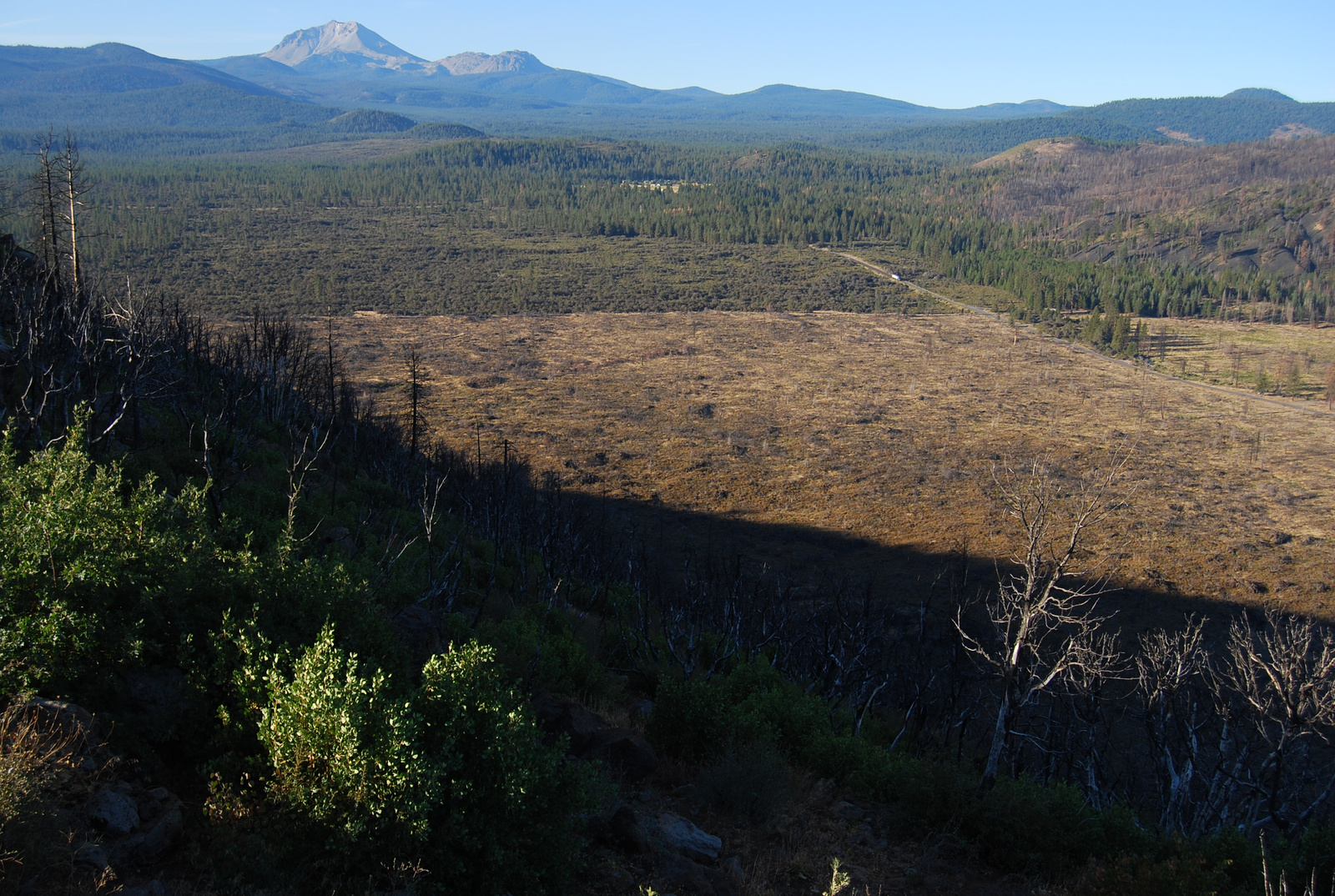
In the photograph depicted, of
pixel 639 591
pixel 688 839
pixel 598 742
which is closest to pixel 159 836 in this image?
pixel 688 839

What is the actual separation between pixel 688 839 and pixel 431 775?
426 centimetres

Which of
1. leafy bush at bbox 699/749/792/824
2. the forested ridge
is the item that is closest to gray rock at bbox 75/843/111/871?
leafy bush at bbox 699/749/792/824

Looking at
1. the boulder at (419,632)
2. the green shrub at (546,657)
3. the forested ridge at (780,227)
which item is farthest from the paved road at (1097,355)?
the boulder at (419,632)

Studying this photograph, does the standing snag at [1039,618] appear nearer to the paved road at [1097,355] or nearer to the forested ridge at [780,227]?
the paved road at [1097,355]

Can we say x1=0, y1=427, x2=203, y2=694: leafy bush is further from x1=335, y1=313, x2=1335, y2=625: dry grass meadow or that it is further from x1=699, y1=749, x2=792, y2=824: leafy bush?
x1=335, y1=313, x2=1335, y2=625: dry grass meadow

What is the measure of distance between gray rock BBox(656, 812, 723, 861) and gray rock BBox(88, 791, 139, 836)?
5923mm

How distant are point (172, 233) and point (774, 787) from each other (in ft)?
407

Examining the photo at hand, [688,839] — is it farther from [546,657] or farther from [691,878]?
[546,657]

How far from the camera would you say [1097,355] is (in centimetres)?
8812

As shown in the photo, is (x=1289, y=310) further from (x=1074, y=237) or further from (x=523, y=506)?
(x=523, y=506)

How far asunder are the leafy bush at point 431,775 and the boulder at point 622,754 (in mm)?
3282

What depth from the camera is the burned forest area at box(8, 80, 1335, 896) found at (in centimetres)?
860

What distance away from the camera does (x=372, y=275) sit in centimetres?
10325

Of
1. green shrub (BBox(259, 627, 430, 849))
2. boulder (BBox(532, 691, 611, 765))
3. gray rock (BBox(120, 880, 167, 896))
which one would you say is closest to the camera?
gray rock (BBox(120, 880, 167, 896))
